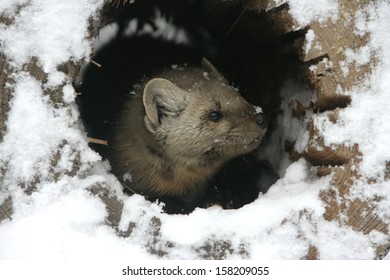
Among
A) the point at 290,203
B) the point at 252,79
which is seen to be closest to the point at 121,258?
the point at 290,203

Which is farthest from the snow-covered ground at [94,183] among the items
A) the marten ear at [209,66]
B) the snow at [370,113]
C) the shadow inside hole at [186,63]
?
the shadow inside hole at [186,63]

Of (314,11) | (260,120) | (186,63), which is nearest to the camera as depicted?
(314,11)

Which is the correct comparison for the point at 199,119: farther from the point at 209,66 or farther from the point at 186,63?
the point at 186,63

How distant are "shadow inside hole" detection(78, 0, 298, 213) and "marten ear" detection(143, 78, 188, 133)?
0.51m

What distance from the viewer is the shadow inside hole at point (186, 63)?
10.5 feet

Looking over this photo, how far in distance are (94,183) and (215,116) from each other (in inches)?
33.3

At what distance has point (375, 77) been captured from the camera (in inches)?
83.1

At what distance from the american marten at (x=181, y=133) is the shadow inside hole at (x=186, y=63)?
18 centimetres

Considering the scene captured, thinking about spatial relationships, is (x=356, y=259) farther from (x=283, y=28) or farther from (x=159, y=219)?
(x=283, y=28)

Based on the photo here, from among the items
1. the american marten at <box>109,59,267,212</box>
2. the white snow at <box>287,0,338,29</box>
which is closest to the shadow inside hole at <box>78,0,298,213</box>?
the american marten at <box>109,59,267,212</box>

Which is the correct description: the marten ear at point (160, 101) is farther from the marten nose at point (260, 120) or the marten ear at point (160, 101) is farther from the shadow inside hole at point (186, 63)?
the shadow inside hole at point (186, 63)

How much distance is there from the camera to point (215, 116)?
8.70 ft

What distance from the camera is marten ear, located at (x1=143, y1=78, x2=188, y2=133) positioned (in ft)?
8.47

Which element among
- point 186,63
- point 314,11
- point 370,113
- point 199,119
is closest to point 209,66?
point 186,63
